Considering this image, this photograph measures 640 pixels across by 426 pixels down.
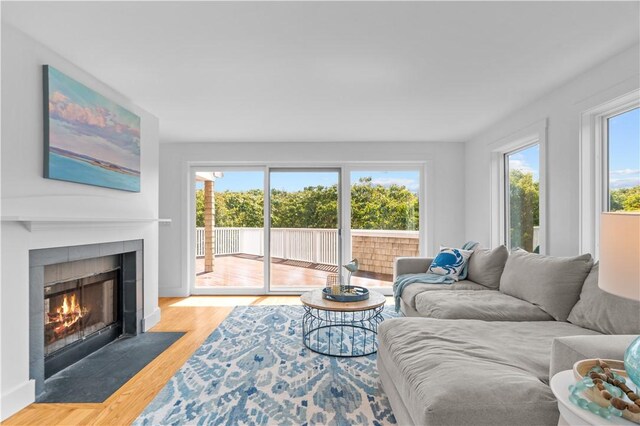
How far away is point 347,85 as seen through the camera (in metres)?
2.86

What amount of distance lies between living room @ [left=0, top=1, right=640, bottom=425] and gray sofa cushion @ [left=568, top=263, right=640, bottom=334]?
0.05 ft

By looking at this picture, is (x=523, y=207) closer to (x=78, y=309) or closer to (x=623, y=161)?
(x=623, y=161)

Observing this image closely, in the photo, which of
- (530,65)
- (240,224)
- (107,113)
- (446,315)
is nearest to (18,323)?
(107,113)

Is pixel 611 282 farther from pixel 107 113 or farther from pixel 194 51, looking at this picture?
pixel 107 113

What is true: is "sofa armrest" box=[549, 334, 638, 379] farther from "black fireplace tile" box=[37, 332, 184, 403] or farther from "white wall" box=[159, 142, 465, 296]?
"white wall" box=[159, 142, 465, 296]

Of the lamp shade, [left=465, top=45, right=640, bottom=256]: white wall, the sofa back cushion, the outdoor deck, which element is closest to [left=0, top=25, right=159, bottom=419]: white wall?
the outdoor deck

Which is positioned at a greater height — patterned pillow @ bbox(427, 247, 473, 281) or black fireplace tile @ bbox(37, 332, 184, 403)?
patterned pillow @ bbox(427, 247, 473, 281)

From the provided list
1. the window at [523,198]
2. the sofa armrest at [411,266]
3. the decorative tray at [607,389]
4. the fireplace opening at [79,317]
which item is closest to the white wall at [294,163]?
the window at [523,198]

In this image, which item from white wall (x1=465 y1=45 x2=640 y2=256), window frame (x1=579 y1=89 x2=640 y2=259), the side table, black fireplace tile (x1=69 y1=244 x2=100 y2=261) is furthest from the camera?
window frame (x1=579 y1=89 x2=640 y2=259)

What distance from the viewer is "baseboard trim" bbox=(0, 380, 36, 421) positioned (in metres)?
1.94

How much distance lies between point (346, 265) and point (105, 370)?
2090mm

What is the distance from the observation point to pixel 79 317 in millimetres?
2842

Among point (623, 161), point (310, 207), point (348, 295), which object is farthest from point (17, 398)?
point (623, 161)

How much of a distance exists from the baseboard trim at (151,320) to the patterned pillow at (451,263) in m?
3.10
